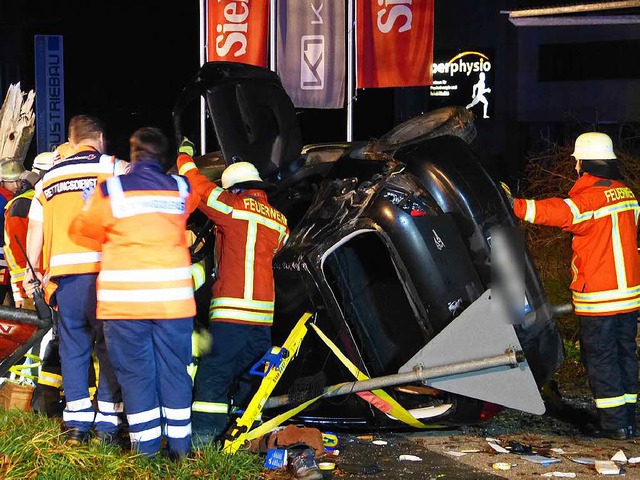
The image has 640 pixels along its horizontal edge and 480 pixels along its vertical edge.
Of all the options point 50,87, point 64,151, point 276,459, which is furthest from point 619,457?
point 50,87

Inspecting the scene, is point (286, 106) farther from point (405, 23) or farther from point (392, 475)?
point (405, 23)

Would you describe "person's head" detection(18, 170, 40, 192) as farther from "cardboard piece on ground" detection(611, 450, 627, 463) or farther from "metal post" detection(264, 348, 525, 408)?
"cardboard piece on ground" detection(611, 450, 627, 463)

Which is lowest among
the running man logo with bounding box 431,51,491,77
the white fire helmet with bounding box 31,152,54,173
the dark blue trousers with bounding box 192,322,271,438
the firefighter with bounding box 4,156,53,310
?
the dark blue trousers with bounding box 192,322,271,438

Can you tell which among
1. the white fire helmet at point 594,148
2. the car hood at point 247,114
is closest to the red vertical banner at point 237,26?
the car hood at point 247,114

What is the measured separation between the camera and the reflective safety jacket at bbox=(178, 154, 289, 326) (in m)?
6.34

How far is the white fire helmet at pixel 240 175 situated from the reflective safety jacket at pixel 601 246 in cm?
180

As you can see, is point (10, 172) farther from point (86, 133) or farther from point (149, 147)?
point (149, 147)

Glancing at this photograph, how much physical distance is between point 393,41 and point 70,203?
699 centimetres

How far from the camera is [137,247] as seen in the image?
574 centimetres

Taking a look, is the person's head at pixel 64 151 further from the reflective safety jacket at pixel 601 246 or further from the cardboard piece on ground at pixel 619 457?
the cardboard piece on ground at pixel 619 457

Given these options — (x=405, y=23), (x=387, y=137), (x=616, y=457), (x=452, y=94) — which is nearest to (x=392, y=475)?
(x=616, y=457)

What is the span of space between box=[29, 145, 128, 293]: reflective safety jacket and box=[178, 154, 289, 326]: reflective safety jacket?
1.81ft

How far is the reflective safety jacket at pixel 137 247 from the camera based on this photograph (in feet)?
18.7

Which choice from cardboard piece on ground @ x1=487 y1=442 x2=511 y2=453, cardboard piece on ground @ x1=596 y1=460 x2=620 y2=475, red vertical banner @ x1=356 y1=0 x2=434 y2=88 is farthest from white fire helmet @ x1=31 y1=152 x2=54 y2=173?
red vertical banner @ x1=356 y1=0 x2=434 y2=88
